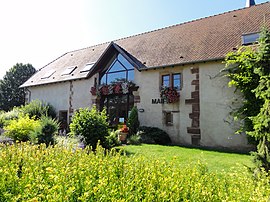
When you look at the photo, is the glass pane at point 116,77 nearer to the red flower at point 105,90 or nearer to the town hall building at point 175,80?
the town hall building at point 175,80

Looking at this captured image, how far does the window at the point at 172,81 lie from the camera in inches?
558

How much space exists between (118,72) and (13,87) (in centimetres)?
2386

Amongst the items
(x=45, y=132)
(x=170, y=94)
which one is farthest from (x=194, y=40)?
(x=45, y=132)

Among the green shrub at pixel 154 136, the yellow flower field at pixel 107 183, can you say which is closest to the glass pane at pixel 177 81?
the green shrub at pixel 154 136

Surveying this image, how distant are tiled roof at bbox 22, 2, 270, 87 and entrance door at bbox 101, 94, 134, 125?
7.53ft

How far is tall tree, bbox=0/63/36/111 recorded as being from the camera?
113 feet

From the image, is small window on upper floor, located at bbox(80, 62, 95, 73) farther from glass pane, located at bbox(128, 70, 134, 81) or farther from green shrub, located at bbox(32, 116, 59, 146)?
green shrub, located at bbox(32, 116, 59, 146)

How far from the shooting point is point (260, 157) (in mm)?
5246

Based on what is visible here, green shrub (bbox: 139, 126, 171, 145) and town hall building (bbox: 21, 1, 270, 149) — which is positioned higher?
town hall building (bbox: 21, 1, 270, 149)

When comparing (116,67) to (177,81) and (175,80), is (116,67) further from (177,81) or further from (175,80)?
(177,81)

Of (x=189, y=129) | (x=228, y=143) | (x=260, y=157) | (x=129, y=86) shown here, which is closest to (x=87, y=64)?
(x=129, y=86)

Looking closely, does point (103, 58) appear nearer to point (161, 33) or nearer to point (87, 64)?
point (87, 64)

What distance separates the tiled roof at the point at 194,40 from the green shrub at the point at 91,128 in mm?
5902

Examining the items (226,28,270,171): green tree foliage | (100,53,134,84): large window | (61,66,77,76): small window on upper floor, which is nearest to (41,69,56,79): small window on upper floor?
(61,66,77,76): small window on upper floor
